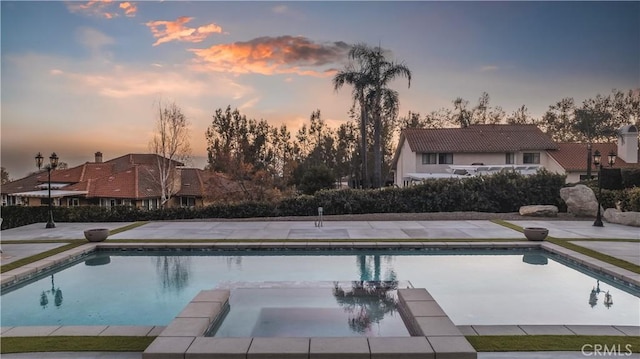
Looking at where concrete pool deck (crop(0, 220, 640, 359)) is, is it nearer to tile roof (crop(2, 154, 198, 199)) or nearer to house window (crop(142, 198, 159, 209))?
tile roof (crop(2, 154, 198, 199))

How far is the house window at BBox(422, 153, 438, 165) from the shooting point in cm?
2919

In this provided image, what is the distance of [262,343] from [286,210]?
42.2 feet

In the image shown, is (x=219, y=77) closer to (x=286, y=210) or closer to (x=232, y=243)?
(x=286, y=210)

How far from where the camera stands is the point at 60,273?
872 cm

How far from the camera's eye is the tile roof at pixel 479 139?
29078 millimetres

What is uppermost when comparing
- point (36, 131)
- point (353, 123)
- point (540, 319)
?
point (353, 123)

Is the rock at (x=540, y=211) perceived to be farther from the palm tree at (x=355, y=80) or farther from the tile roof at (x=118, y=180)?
the tile roof at (x=118, y=180)

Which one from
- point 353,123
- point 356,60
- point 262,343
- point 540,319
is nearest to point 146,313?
point 262,343

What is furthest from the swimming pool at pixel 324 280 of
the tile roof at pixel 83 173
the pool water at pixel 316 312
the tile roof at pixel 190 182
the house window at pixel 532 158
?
the tile roof at pixel 83 173

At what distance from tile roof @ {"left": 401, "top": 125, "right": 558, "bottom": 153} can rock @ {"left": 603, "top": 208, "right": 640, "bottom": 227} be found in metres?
14.4

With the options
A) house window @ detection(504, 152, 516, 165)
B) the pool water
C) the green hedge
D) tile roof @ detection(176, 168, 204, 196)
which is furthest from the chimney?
tile roof @ detection(176, 168, 204, 196)

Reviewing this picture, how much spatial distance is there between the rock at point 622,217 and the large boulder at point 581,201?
0.60m

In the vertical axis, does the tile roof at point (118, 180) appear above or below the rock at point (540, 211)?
above

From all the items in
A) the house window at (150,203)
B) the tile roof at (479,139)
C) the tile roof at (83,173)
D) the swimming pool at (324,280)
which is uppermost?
the tile roof at (479,139)
